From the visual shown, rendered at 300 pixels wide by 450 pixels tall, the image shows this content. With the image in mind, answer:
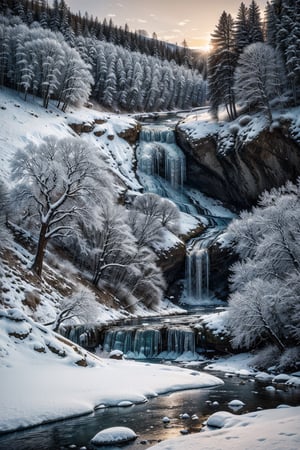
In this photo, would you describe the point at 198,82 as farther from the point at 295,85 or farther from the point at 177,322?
the point at 177,322

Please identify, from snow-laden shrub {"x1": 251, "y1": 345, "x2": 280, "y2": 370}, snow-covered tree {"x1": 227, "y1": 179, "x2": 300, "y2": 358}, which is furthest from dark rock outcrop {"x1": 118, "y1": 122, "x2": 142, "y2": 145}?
snow-laden shrub {"x1": 251, "y1": 345, "x2": 280, "y2": 370}

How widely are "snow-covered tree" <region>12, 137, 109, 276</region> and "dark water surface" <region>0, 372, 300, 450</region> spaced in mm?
18032

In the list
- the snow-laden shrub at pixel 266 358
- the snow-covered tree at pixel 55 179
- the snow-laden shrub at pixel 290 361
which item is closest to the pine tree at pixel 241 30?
the snow-covered tree at pixel 55 179

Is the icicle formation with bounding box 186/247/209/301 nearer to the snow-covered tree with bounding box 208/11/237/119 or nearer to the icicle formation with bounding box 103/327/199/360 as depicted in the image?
the icicle formation with bounding box 103/327/199/360

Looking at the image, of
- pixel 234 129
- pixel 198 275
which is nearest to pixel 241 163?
pixel 234 129

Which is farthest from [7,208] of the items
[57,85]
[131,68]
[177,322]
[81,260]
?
[131,68]

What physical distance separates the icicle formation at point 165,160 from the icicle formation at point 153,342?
128 ft

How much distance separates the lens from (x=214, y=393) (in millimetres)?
17812

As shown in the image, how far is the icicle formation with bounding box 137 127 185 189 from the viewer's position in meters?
66.7

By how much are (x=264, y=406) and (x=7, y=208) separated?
24.9 metres

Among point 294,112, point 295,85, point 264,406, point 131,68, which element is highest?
point 131,68

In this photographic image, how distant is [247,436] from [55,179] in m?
24.7

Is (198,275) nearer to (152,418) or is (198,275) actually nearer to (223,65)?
(223,65)

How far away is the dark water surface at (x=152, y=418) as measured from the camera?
1161 centimetres
